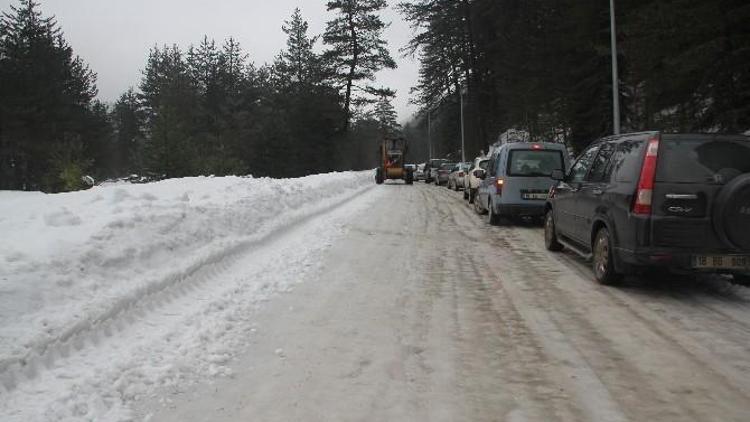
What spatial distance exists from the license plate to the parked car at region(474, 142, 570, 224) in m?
7.08

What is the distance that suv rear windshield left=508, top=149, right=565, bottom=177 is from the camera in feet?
44.2

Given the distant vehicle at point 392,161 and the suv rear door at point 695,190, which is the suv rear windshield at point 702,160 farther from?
the distant vehicle at point 392,161

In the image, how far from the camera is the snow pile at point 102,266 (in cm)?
454

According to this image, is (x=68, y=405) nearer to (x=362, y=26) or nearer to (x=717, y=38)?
(x=717, y=38)

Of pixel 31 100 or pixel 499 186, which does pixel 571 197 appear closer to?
pixel 499 186

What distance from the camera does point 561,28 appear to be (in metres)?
34.9

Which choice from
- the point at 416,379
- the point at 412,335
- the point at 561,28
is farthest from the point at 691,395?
the point at 561,28

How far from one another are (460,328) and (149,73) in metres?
86.9

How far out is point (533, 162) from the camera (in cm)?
1355

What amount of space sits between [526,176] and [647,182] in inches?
275

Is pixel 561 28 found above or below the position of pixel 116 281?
above

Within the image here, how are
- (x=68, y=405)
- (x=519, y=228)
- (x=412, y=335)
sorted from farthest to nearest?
(x=519, y=228), (x=412, y=335), (x=68, y=405)

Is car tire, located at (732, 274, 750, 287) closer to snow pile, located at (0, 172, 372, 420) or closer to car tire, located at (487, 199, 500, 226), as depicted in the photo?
snow pile, located at (0, 172, 372, 420)

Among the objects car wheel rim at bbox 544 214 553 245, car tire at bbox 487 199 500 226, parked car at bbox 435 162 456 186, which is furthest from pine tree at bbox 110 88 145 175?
car wheel rim at bbox 544 214 553 245
